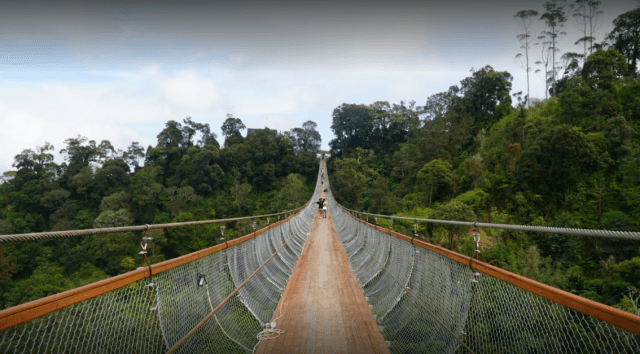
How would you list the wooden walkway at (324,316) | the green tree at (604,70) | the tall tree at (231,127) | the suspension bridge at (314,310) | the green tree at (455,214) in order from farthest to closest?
the tall tree at (231,127), the green tree at (604,70), the green tree at (455,214), the wooden walkway at (324,316), the suspension bridge at (314,310)

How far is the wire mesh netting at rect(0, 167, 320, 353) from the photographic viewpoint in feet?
3.85

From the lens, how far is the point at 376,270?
398cm

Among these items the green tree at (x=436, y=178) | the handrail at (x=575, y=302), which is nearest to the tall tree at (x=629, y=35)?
the green tree at (x=436, y=178)

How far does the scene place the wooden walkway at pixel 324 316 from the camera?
245 centimetres

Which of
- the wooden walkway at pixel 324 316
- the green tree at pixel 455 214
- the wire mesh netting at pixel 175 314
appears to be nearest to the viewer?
the wire mesh netting at pixel 175 314

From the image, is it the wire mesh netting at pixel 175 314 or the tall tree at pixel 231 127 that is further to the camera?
the tall tree at pixel 231 127

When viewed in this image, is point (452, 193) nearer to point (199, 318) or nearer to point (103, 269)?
point (199, 318)

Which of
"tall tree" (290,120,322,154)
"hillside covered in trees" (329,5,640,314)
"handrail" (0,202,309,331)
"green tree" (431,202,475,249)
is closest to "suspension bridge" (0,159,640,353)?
"handrail" (0,202,309,331)

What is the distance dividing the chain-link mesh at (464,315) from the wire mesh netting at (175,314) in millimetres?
1294

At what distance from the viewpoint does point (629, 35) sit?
22844mm

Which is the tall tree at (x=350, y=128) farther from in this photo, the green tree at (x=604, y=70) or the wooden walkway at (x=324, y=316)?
the wooden walkway at (x=324, y=316)

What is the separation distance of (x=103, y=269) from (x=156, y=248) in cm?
399

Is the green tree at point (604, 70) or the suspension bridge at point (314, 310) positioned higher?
the green tree at point (604, 70)

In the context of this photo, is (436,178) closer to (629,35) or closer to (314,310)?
(314,310)
